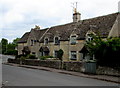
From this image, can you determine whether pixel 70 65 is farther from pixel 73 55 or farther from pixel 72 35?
pixel 72 35

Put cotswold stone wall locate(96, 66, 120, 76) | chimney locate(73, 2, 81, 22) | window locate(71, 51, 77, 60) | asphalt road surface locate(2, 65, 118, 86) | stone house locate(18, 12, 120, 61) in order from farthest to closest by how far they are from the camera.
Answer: chimney locate(73, 2, 81, 22)
window locate(71, 51, 77, 60)
stone house locate(18, 12, 120, 61)
cotswold stone wall locate(96, 66, 120, 76)
asphalt road surface locate(2, 65, 118, 86)

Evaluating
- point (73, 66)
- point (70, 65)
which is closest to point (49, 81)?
point (73, 66)

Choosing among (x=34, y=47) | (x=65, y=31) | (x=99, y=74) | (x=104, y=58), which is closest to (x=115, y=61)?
(x=104, y=58)

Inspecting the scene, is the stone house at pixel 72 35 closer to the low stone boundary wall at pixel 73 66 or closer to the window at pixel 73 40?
the window at pixel 73 40

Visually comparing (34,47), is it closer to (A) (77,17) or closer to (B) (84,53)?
(A) (77,17)

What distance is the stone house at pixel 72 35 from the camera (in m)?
24.6

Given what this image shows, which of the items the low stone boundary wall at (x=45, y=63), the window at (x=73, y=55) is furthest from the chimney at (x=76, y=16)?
the low stone boundary wall at (x=45, y=63)

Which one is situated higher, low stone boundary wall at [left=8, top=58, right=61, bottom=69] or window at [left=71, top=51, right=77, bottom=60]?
window at [left=71, top=51, right=77, bottom=60]

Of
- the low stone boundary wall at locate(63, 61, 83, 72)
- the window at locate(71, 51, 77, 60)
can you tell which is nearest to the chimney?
the window at locate(71, 51, 77, 60)

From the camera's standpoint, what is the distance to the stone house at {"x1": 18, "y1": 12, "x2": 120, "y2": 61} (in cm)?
2458

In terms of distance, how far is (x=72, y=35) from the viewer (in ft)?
92.8

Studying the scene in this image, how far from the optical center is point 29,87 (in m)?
10.2

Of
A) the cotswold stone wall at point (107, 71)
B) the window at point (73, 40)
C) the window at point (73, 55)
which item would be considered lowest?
the cotswold stone wall at point (107, 71)

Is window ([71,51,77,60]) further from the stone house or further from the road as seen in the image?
the road
